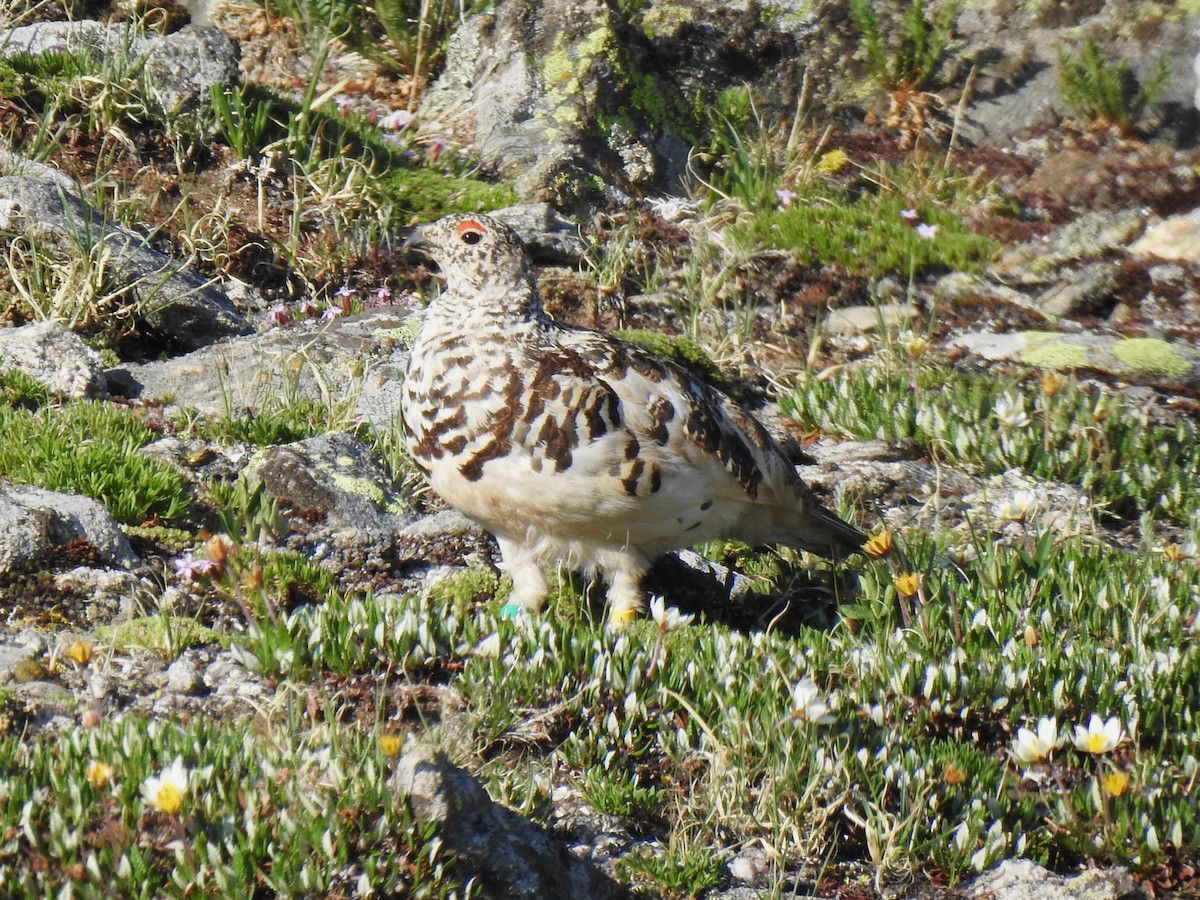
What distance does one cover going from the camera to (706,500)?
4.63m

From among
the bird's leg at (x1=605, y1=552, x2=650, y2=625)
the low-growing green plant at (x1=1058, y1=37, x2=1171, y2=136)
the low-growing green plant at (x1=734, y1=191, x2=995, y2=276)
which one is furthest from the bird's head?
the low-growing green plant at (x1=1058, y1=37, x2=1171, y2=136)

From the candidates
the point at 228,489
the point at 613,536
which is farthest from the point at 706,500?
the point at 228,489

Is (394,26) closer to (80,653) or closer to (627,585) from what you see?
(627,585)

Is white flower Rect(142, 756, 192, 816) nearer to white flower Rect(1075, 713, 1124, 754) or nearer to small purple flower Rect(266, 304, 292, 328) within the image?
white flower Rect(1075, 713, 1124, 754)

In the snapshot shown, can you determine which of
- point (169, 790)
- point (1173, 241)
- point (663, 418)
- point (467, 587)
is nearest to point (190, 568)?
point (467, 587)

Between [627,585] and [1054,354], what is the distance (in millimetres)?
3904

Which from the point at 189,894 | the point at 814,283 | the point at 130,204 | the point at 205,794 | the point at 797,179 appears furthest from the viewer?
the point at 797,179

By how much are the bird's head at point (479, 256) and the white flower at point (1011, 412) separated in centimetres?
267

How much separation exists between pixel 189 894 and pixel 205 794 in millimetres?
273

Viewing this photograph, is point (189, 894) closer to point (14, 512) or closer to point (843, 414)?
point (14, 512)

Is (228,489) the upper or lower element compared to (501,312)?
lower

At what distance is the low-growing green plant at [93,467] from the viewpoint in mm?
4984

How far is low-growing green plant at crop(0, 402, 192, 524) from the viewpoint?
16.4 ft

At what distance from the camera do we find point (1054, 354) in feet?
24.6
